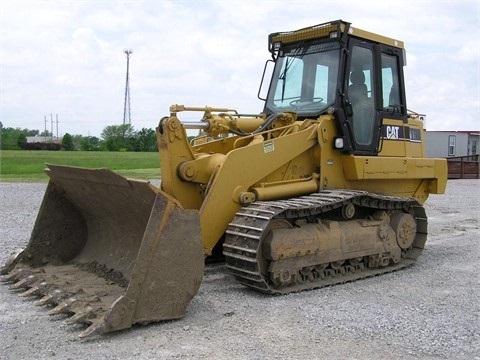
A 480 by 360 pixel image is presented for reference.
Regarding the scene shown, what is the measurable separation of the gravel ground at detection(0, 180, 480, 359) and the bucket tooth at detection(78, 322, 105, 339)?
6 centimetres

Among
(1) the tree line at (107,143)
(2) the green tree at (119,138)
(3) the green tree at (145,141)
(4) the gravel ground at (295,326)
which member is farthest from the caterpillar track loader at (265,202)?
(2) the green tree at (119,138)

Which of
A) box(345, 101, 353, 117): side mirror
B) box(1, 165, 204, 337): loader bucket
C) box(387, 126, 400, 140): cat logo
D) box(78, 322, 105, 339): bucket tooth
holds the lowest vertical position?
box(78, 322, 105, 339): bucket tooth

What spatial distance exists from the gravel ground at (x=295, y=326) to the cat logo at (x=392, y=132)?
1917mm

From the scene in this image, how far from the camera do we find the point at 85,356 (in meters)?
4.25

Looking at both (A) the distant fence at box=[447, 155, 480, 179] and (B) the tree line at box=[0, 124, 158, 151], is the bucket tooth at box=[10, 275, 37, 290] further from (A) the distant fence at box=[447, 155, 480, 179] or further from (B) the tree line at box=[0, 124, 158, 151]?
(B) the tree line at box=[0, 124, 158, 151]

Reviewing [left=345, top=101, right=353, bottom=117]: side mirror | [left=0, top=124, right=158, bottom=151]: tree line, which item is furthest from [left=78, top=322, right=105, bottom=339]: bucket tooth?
[left=0, top=124, right=158, bottom=151]: tree line

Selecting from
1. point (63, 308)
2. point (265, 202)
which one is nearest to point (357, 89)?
point (265, 202)

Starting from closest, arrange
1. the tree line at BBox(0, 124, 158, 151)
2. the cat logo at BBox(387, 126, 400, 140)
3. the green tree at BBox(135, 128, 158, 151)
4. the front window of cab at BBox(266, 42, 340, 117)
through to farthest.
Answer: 1. the front window of cab at BBox(266, 42, 340, 117)
2. the cat logo at BBox(387, 126, 400, 140)
3. the green tree at BBox(135, 128, 158, 151)
4. the tree line at BBox(0, 124, 158, 151)

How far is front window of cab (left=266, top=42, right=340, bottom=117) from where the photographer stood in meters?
7.42

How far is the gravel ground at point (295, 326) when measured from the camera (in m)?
4.41

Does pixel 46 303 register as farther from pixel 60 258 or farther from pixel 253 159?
pixel 253 159

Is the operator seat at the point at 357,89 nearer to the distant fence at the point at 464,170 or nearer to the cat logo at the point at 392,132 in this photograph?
the cat logo at the point at 392,132

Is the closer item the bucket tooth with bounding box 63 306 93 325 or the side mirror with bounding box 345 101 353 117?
the bucket tooth with bounding box 63 306 93 325

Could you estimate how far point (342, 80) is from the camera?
23.9ft
